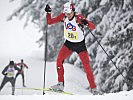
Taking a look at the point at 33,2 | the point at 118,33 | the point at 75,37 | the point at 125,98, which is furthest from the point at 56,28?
the point at 125,98

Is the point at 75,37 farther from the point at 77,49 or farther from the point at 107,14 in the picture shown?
the point at 107,14

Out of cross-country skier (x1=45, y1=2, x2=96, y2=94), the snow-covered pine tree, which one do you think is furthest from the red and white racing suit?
the snow-covered pine tree

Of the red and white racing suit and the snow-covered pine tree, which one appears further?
the snow-covered pine tree

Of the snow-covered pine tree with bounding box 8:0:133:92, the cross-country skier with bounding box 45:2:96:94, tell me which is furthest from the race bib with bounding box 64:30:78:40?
the snow-covered pine tree with bounding box 8:0:133:92

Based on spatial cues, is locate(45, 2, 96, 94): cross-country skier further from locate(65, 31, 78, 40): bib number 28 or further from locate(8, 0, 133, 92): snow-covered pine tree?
locate(8, 0, 133, 92): snow-covered pine tree

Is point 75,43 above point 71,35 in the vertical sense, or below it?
below

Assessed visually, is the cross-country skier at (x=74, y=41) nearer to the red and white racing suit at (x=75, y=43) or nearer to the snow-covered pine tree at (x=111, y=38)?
the red and white racing suit at (x=75, y=43)

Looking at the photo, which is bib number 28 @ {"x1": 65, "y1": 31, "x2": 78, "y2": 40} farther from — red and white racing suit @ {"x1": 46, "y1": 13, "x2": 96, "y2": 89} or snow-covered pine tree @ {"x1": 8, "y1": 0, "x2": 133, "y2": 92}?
snow-covered pine tree @ {"x1": 8, "y1": 0, "x2": 133, "y2": 92}

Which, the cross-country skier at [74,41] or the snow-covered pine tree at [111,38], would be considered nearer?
the cross-country skier at [74,41]

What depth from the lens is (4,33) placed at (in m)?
96.6

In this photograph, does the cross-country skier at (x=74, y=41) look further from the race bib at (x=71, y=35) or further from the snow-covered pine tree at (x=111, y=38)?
the snow-covered pine tree at (x=111, y=38)

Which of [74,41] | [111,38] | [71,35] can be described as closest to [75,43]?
[74,41]

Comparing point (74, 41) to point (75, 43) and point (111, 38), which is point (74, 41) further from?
point (111, 38)

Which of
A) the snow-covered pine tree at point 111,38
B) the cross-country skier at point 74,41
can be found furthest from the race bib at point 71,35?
the snow-covered pine tree at point 111,38
